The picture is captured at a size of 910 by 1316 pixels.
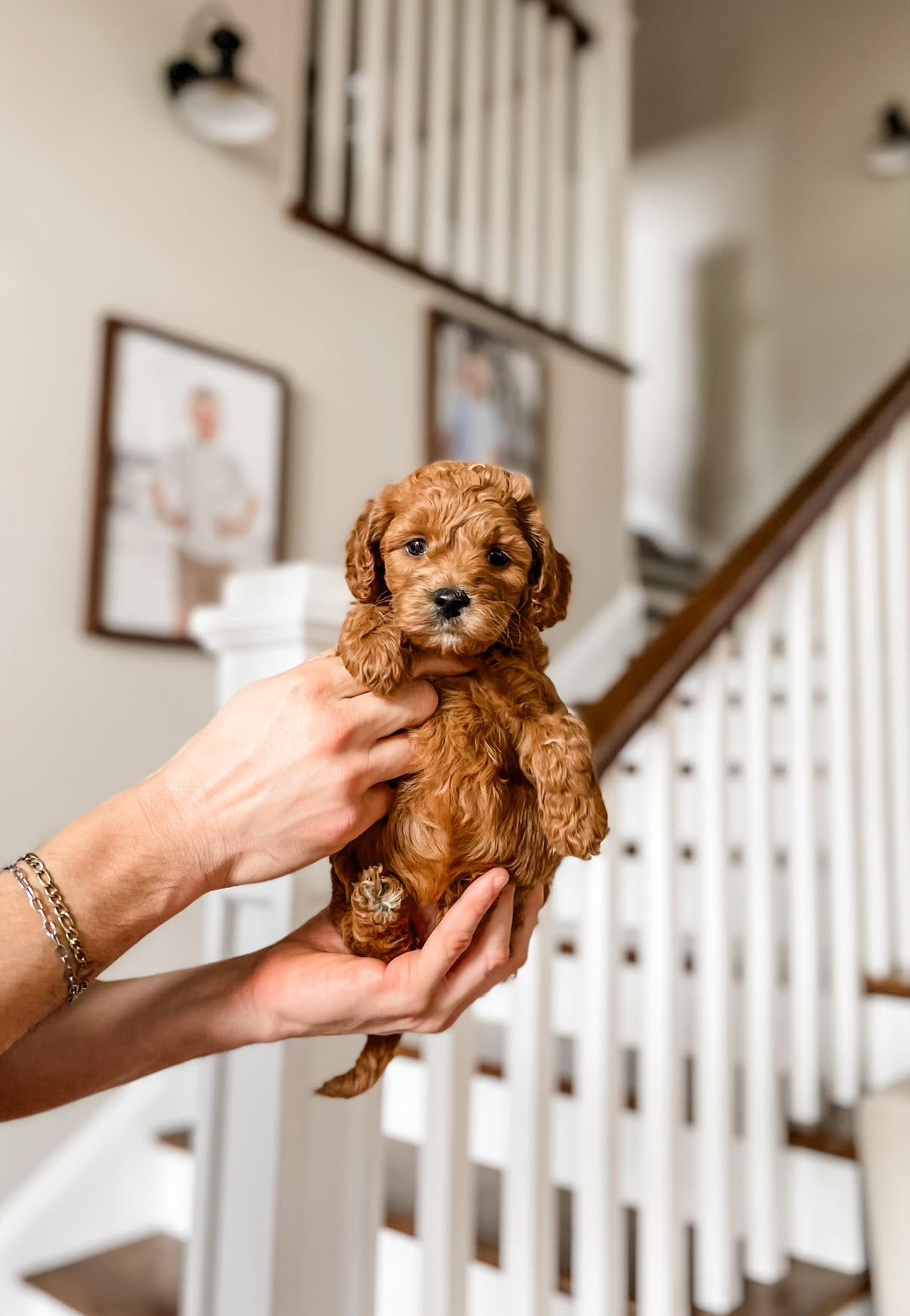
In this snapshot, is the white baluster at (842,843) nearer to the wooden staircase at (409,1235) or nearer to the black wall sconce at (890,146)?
the wooden staircase at (409,1235)

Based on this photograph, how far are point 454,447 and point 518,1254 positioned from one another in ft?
7.70

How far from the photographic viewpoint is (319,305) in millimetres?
2850

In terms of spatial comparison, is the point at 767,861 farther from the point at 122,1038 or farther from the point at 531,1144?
the point at 122,1038

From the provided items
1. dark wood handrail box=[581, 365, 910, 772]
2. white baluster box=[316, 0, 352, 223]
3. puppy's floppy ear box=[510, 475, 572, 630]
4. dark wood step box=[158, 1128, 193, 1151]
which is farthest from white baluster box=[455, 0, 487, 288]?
puppy's floppy ear box=[510, 475, 572, 630]

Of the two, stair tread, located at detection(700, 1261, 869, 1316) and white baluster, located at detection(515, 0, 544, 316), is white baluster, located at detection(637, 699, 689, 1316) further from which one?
white baluster, located at detection(515, 0, 544, 316)

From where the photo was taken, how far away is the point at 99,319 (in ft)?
7.73

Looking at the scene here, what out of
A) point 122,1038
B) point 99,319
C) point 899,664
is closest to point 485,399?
point 99,319

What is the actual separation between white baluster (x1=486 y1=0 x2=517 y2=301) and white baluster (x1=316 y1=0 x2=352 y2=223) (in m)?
0.61

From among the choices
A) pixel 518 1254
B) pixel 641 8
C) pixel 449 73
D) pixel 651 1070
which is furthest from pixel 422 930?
pixel 641 8

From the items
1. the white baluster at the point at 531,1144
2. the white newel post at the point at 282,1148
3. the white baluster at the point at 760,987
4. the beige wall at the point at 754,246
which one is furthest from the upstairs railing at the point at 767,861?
the beige wall at the point at 754,246

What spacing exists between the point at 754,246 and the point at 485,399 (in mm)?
2363

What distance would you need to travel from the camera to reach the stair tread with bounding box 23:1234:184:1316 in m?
1.83

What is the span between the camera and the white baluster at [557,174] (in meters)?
3.63

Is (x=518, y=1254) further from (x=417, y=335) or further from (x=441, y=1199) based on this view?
(x=417, y=335)
